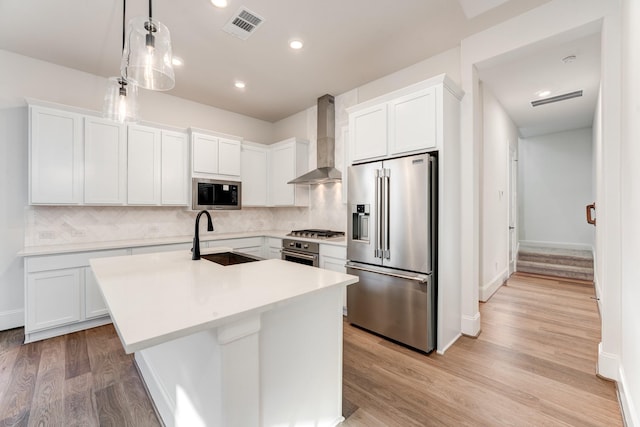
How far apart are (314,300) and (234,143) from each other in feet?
11.4

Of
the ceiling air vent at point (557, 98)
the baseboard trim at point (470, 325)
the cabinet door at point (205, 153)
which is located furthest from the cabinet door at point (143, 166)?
the ceiling air vent at point (557, 98)

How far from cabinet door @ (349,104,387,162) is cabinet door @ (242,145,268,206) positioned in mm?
2128

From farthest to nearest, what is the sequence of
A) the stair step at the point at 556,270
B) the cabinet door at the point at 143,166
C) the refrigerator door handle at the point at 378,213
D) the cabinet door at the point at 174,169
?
the stair step at the point at 556,270, the cabinet door at the point at 174,169, the cabinet door at the point at 143,166, the refrigerator door handle at the point at 378,213

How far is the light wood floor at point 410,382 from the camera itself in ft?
5.62

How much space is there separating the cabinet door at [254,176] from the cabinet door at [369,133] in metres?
2.13

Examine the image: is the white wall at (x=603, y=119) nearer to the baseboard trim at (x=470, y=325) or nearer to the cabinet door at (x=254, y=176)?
the baseboard trim at (x=470, y=325)

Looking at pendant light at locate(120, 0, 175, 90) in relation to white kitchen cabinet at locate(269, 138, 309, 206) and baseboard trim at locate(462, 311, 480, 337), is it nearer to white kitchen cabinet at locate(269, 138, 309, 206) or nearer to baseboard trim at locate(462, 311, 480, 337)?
white kitchen cabinet at locate(269, 138, 309, 206)

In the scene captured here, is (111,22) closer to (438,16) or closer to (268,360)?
(438,16)

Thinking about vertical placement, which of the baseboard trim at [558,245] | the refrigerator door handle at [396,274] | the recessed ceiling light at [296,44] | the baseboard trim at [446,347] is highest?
the recessed ceiling light at [296,44]

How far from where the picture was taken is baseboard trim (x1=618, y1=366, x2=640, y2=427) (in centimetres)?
147

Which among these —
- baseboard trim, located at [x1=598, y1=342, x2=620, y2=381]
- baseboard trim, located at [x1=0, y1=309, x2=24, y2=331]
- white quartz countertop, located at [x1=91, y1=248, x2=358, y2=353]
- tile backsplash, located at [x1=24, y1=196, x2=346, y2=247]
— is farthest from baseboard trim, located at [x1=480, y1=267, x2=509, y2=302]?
baseboard trim, located at [x1=0, y1=309, x2=24, y2=331]

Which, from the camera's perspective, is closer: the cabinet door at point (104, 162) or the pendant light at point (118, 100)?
the pendant light at point (118, 100)

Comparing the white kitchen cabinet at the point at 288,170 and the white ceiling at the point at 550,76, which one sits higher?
the white ceiling at the point at 550,76

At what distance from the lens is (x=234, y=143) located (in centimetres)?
432
